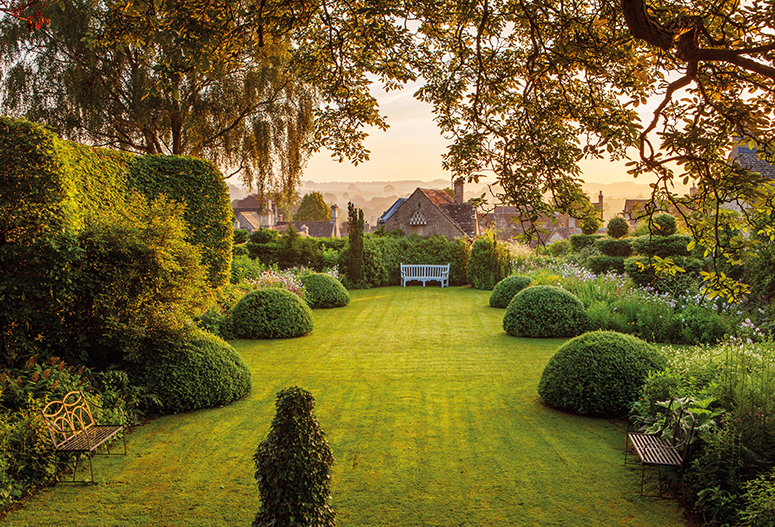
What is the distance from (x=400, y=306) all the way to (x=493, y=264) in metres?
5.86

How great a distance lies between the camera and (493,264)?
20203mm

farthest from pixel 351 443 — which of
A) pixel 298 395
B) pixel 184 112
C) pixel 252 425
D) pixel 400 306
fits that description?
pixel 184 112

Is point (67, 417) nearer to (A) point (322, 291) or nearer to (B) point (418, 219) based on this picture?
(A) point (322, 291)

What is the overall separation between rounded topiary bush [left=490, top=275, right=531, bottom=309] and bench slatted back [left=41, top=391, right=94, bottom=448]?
1194cm

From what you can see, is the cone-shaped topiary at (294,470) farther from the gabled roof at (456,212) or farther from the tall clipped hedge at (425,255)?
the gabled roof at (456,212)

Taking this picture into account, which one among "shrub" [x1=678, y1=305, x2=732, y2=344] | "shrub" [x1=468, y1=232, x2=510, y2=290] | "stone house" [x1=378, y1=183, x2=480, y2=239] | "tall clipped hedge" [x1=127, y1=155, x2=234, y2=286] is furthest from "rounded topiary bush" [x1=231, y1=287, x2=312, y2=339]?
"stone house" [x1=378, y1=183, x2=480, y2=239]

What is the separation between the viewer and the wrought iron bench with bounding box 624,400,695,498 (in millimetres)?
4000

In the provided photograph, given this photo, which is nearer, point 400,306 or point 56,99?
point 56,99

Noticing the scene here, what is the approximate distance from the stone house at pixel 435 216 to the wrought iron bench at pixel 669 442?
83.2 feet

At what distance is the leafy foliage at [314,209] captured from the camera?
56.3 m

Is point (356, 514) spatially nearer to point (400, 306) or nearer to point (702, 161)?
point (702, 161)

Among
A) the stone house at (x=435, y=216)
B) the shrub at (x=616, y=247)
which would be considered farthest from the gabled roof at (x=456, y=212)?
the shrub at (x=616, y=247)

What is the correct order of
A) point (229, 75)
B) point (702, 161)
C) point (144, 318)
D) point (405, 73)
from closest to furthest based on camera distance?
point (702, 161) < point (405, 73) < point (144, 318) < point (229, 75)

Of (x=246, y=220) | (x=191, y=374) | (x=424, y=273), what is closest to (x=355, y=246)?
(x=424, y=273)
